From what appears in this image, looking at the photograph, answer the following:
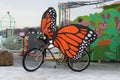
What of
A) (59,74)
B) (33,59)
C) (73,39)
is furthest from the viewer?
(73,39)

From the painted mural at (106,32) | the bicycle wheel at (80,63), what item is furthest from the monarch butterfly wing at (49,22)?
the painted mural at (106,32)

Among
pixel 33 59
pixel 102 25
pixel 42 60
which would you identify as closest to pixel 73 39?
pixel 42 60

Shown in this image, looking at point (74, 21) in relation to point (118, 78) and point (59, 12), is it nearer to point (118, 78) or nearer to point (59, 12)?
point (59, 12)

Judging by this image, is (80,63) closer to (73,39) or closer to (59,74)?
(73,39)

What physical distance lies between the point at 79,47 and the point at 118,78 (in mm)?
1378

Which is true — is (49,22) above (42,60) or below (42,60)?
above

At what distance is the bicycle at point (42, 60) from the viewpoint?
780cm

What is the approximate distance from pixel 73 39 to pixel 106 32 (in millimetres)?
2225

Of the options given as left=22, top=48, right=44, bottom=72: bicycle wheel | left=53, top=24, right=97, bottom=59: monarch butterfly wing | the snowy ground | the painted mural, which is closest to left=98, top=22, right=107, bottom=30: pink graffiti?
the painted mural

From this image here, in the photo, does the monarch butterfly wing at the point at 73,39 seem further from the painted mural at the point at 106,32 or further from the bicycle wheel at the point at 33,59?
the painted mural at the point at 106,32

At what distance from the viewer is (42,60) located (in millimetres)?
8000

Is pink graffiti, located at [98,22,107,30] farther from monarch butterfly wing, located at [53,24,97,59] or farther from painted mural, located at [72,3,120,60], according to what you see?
monarch butterfly wing, located at [53,24,97,59]

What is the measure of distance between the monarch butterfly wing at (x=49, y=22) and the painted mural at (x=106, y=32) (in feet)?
5.94

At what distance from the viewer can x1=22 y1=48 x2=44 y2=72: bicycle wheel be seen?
7.76m
